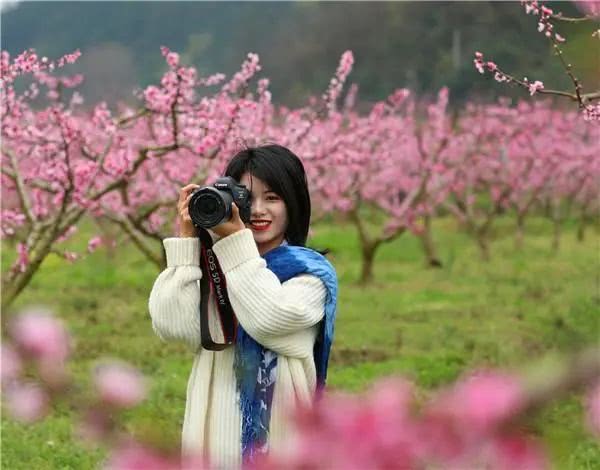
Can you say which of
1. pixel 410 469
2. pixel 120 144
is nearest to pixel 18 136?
pixel 120 144

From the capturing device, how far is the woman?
89.5 inches

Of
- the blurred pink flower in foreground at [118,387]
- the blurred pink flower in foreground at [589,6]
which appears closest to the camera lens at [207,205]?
the blurred pink flower in foreground at [118,387]

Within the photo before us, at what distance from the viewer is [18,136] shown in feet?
24.5

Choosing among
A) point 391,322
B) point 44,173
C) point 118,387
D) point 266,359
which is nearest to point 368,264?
point 391,322

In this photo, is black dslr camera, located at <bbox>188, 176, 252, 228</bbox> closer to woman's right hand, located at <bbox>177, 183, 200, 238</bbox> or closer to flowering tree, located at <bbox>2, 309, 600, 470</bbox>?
woman's right hand, located at <bbox>177, 183, 200, 238</bbox>

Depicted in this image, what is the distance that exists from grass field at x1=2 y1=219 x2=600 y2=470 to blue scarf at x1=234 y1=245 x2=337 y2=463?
664mm

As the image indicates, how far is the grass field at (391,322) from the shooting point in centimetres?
518

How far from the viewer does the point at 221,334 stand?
2.43 metres

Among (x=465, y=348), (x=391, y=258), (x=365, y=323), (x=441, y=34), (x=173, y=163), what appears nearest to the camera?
(x=465, y=348)

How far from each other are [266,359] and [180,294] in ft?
0.80

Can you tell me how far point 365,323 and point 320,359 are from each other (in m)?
7.59

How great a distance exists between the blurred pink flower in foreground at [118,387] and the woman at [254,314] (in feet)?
4.04

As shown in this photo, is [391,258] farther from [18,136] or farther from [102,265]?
[18,136]

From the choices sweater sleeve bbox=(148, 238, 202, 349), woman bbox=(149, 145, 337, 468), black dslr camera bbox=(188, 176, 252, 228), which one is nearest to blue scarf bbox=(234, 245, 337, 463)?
woman bbox=(149, 145, 337, 468)
